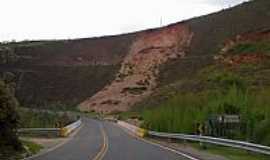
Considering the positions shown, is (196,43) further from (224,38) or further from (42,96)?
(42,96)

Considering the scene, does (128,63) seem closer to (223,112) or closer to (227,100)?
(227,100)

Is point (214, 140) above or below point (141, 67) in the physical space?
below

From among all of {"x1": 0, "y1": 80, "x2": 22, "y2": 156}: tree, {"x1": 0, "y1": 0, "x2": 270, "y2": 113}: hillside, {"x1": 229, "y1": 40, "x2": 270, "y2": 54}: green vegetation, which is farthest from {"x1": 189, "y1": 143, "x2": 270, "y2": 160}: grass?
{"x1": 229, "y1": 40, "x2": 270, "y2": 54}: green vegetation

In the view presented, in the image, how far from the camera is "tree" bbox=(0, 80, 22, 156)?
28.5 meters

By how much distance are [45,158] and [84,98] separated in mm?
87008

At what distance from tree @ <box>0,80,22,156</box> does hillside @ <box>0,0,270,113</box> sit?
59.1 meters

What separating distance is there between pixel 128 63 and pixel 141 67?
616 cm

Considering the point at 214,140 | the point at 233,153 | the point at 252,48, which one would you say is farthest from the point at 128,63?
the point at 233,153

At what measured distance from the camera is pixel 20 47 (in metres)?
143

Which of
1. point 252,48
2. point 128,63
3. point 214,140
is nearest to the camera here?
point 214,140

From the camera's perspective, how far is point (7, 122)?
29.0 m

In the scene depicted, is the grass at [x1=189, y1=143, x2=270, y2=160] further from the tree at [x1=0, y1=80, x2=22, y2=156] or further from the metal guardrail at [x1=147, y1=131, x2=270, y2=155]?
the tree at [x1=0, y1=80, x2=22, y2=156]

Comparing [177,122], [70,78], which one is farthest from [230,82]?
[70,78]

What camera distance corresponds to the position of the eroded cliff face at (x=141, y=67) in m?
104
